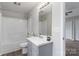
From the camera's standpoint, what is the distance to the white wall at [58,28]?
1.77 meters

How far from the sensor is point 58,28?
190 cm

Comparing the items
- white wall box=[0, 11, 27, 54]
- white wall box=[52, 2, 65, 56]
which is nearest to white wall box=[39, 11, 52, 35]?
white wall box=[52, 2, 65, 56]

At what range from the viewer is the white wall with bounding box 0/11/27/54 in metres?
3.42

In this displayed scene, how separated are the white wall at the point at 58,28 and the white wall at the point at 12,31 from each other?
1.70 metres

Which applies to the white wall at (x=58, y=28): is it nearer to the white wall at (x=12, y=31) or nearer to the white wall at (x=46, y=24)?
the white wall at (x=46, y=24)

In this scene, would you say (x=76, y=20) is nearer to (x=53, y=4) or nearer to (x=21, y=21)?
(x=53, y=4)

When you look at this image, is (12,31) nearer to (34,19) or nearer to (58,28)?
(34,19)

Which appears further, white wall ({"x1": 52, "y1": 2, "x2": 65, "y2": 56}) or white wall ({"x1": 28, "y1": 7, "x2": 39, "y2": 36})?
white wall ({"x1": 28, "y1": 7, "x2": 39, "y2": 36})

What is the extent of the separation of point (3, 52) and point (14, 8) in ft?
6.18

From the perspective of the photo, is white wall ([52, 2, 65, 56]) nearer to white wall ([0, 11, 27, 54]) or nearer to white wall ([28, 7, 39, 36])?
white wall ([28, 7, 39, 36])

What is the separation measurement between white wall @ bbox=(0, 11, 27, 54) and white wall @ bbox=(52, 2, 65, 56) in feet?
5.57

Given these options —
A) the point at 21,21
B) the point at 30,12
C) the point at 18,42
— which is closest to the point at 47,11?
the point at 30,12

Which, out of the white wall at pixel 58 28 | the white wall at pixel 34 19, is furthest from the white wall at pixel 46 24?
the white wall at pixel 34 19

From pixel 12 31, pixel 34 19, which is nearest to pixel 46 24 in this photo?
pixel 34 19
